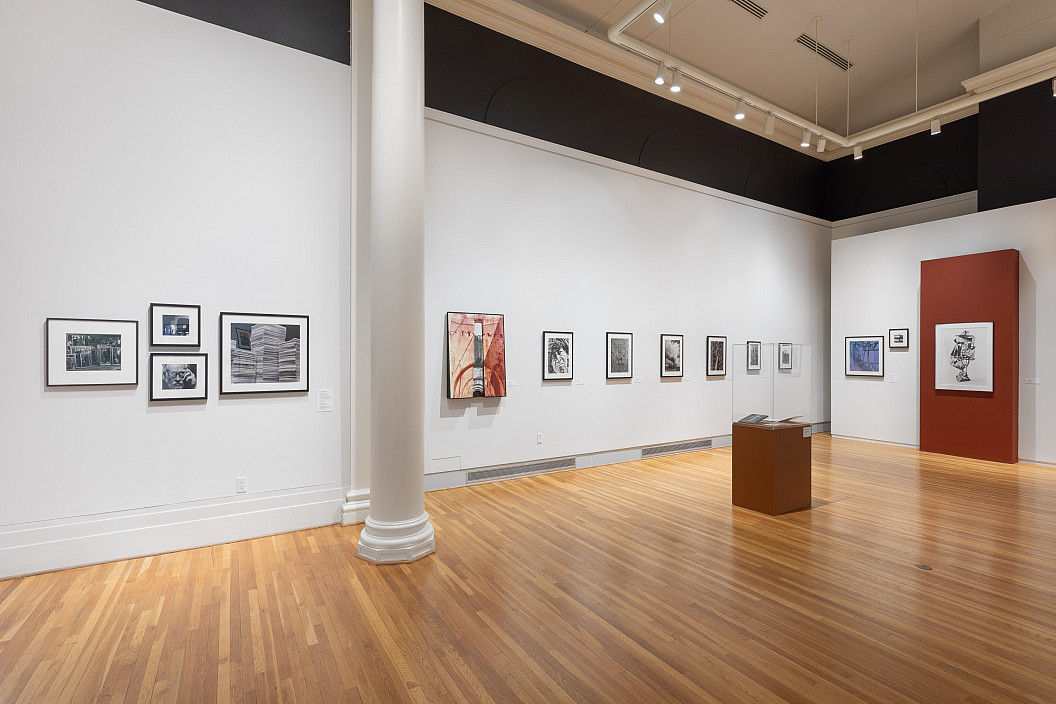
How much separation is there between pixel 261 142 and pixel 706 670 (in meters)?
6.48

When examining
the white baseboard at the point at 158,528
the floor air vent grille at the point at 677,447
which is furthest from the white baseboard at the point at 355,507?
the floor air vent grille at the point at 677,447

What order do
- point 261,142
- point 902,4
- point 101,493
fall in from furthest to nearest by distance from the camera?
point 902,4
point 261,142
point 101,493

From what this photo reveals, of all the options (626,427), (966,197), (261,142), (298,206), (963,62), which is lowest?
(626,427)

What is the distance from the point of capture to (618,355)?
895 centimetres

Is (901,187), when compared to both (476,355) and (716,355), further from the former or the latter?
(476,355)

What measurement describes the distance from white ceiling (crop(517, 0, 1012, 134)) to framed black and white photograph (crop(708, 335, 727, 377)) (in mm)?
5488

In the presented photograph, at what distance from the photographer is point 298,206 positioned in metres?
5.68

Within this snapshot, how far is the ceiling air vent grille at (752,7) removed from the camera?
7.95 meters

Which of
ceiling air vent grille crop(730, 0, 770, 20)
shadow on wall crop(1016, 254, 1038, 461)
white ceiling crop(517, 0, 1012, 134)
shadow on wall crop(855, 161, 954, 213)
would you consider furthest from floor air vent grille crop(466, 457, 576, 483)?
shadow on wall crop(855, 161, 954, 213)

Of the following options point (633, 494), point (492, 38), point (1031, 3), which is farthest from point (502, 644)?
point (1031, 3)

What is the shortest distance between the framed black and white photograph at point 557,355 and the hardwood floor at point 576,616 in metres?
2.69

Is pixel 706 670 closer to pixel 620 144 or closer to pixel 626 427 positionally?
pixel 626 427

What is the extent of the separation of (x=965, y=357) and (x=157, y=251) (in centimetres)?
1296

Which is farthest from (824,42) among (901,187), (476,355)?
(476,355)
